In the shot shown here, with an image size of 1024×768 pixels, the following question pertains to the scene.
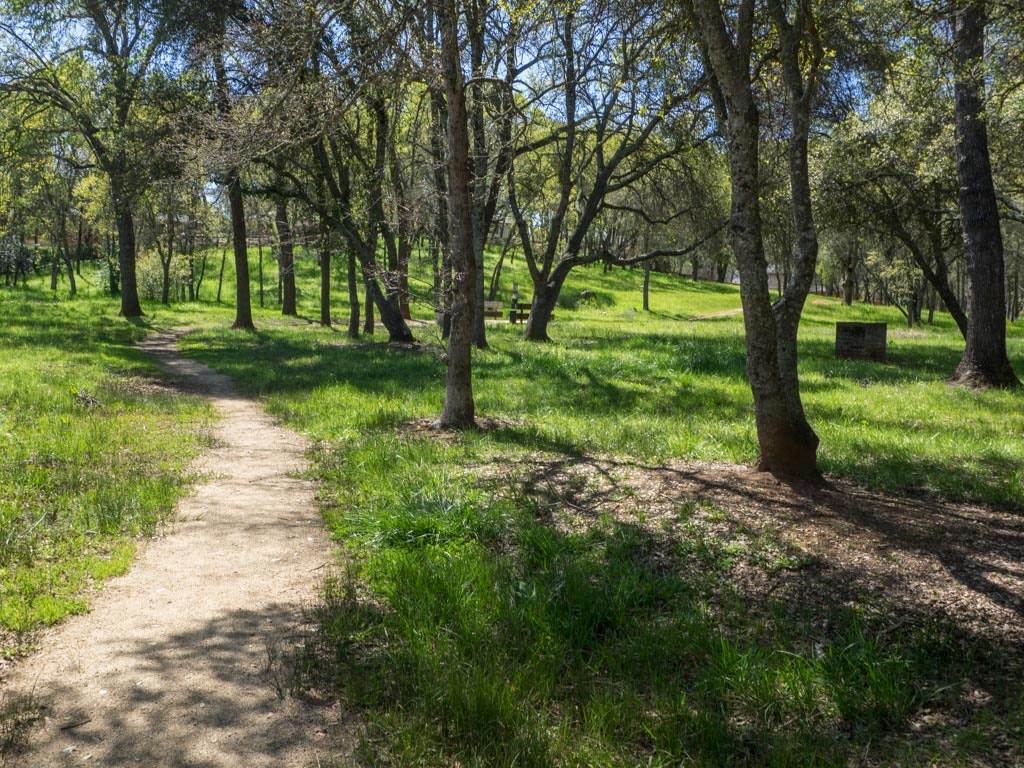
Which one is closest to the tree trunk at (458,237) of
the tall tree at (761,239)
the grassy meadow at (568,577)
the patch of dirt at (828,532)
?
the grassy meadow at (568,577)

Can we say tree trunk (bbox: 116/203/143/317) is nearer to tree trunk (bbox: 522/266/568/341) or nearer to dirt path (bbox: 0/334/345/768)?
tree trunk (bbox: 522/266/568/341)

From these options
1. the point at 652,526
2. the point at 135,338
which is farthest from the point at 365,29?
the point at 135,338

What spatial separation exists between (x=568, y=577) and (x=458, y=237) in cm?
562

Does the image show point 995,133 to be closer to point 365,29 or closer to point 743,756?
point 365,29

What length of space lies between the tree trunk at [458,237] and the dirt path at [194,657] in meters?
3.11

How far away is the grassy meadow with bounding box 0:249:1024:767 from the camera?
3.11 metres

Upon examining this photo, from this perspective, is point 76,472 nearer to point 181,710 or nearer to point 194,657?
point 194,657

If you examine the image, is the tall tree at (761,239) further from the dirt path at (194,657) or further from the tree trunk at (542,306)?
the tree trunk at (542,306)

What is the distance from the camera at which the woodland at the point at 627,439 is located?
132 inches

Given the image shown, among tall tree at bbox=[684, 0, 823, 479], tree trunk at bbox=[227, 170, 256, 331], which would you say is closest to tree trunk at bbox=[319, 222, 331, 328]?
tree trunk at bbox=[227, 170, 256, 331]

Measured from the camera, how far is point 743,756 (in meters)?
2.96

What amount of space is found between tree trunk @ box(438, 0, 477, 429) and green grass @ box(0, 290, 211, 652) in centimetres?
303

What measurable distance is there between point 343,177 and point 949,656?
18180 mm

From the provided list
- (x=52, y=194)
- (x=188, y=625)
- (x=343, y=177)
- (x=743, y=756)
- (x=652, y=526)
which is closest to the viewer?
(x=743, y=756)
